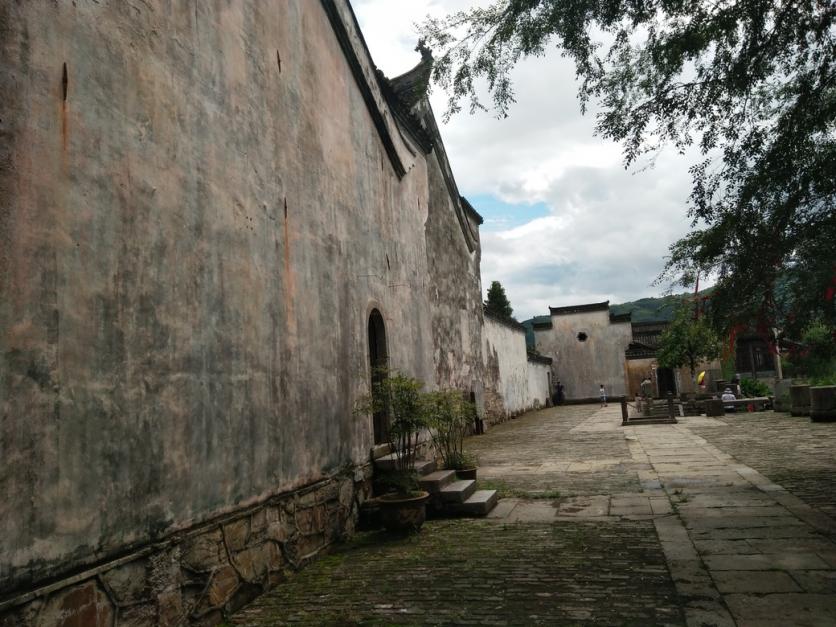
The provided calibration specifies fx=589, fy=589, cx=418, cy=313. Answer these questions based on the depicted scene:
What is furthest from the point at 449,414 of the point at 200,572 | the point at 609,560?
the point at 200,572

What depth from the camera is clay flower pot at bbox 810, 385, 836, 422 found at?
13445 mm

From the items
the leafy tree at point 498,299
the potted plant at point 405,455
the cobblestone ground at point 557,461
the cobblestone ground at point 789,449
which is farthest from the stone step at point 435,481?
the leafy tree at point 498,299

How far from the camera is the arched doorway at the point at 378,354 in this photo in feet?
25.6

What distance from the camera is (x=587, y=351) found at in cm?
3725

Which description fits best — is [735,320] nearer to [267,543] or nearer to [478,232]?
[267,543]

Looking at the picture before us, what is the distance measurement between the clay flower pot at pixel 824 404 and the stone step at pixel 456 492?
35.1 feet

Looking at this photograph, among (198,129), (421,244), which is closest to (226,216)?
(198,129)

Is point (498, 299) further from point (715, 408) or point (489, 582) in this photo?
point (489, 582)

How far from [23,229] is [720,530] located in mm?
5694

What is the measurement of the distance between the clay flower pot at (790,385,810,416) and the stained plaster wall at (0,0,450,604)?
46.7ft

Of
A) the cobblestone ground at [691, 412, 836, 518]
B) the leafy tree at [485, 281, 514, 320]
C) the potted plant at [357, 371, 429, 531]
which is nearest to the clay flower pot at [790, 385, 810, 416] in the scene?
the cobblestone ground at [691, 412, 836, 518]

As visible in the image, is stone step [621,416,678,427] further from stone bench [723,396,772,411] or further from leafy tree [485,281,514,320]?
leafy tree [485,281,514,320]

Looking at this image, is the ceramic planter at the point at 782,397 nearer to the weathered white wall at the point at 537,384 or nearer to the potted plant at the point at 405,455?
the weathered white wall at the point at 537,384

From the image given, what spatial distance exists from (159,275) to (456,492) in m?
4.24
